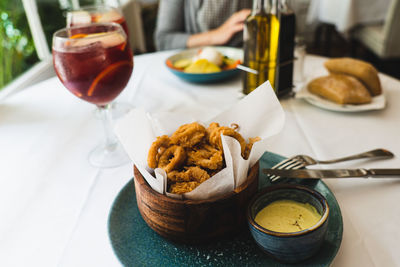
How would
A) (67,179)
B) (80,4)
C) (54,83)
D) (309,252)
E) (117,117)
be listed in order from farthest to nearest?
(80,4), (54,83), (117,117), (67,179), (309,252)

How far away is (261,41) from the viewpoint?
0.96 m

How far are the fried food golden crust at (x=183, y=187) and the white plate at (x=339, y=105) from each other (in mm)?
560

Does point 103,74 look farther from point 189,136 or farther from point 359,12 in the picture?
point 359,12

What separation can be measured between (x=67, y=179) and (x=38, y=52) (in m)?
1.87

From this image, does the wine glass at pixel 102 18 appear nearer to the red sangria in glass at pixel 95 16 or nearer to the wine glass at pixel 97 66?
the red sangria in glass at pixel 95 16

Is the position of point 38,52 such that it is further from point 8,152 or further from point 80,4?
point 8,152

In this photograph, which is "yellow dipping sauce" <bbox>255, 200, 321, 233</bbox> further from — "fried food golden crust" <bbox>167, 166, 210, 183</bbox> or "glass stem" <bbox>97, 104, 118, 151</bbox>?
"glass stem" <bbox>97, 104, 118, 151</bbox>

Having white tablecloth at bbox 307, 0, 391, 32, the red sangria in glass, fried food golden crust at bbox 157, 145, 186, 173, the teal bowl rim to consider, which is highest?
the red sangria in glass

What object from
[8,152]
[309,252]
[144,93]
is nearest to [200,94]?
[144,93]

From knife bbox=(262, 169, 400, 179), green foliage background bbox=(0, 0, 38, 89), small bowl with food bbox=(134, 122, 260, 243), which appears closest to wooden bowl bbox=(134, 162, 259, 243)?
small bowl with food bbox=(134, 122, 260, 243)

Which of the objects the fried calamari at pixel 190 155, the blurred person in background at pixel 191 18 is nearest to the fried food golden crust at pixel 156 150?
the fried calamari at pixel 190 155

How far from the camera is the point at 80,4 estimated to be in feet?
10.0

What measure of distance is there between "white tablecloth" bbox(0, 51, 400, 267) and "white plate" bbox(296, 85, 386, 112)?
21 mm

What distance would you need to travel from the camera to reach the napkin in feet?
1.63
